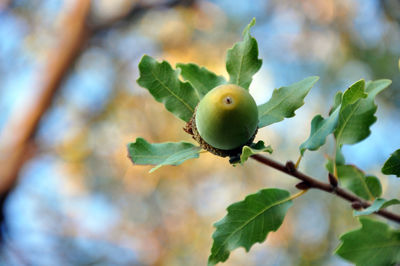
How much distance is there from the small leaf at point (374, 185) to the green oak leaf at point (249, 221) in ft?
0.87

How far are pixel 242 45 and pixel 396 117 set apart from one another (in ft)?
9.83

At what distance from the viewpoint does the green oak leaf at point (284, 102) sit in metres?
0.76

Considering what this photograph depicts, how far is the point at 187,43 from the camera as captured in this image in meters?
4.68

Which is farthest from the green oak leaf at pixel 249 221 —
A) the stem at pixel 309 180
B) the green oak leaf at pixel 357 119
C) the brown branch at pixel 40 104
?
the brown branch at pixel 40 104

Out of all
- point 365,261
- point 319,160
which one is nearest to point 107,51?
point 319,160

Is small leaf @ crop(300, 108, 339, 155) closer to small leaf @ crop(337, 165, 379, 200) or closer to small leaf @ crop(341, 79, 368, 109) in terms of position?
small leaf @ crop(341, 79, 368, 109)

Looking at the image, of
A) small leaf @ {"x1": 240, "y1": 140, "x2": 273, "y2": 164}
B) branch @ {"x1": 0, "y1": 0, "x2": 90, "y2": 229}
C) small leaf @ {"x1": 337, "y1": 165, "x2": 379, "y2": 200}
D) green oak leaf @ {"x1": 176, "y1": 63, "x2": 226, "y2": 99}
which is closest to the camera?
small leaf @ {"x1": 240, "y1": 140, "x2": 273, "y2": 164}

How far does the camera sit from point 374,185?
0.98 metres

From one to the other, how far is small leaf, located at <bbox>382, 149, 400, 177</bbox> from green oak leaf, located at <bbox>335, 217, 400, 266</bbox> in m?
0.10

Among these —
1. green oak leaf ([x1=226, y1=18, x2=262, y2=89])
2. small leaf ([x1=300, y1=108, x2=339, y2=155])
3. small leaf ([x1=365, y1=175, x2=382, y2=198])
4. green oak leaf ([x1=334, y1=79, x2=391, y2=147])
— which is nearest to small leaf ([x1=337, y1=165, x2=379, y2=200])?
small leaf ([x1=365, y1=175, x2=382, y2=198])

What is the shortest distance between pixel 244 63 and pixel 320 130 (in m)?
0.21

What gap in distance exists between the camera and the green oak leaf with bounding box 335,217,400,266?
2.27 feet

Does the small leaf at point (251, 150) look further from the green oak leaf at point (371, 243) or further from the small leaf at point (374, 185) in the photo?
the small leaf at point (374, 185)

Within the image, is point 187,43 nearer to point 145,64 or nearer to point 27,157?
point 27,157
